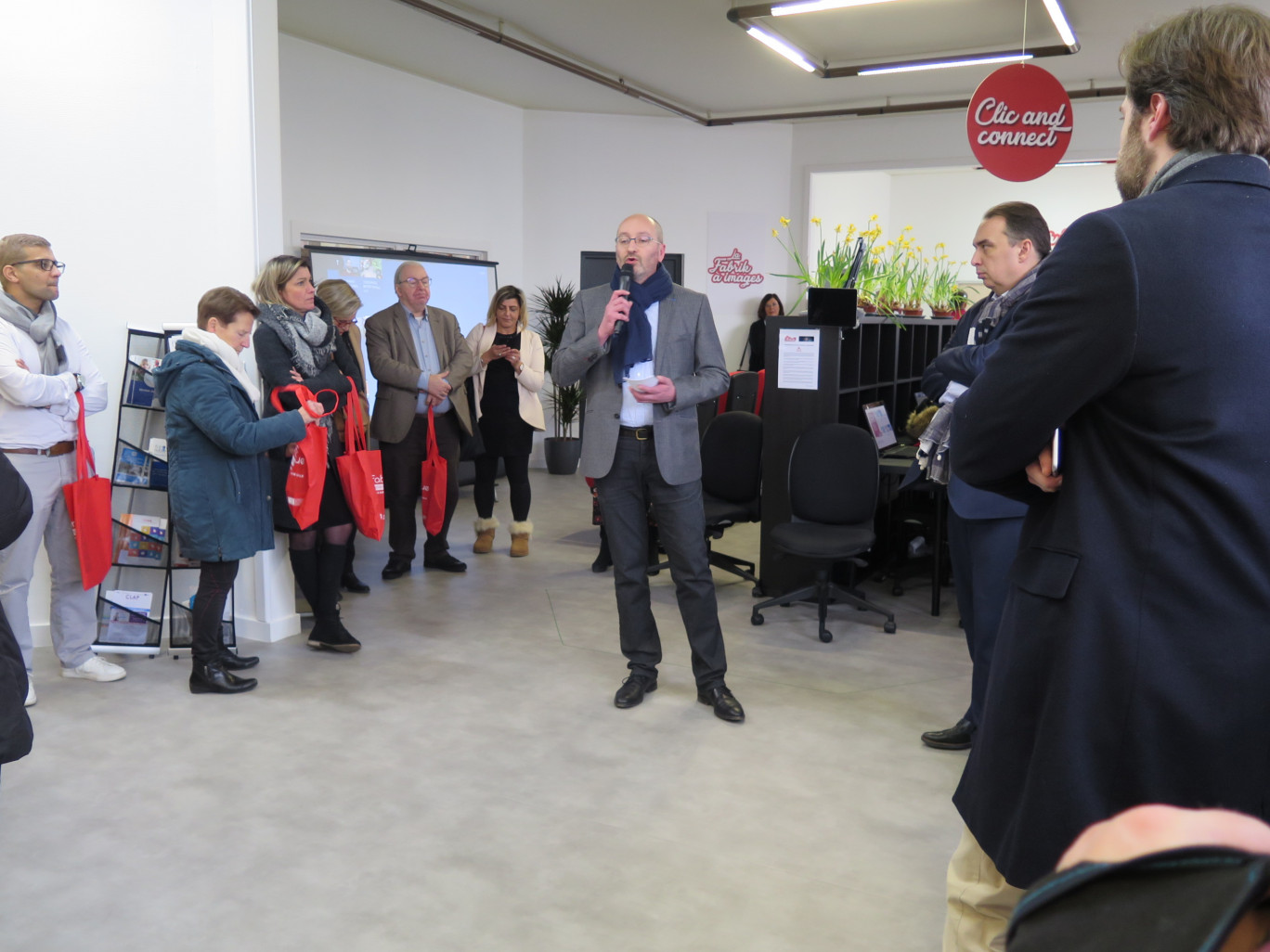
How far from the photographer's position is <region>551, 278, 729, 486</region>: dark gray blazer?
3.46m

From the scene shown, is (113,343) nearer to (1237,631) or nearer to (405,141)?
(1237,631)

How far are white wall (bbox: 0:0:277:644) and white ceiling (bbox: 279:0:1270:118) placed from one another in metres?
2.65

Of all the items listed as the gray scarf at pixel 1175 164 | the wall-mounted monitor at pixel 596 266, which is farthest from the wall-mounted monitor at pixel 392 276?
the gray scarf at pixel 1175 164

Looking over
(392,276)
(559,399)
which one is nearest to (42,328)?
(392,276)

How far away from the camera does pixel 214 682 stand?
12.3 feet

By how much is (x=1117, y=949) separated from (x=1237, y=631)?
0.95m

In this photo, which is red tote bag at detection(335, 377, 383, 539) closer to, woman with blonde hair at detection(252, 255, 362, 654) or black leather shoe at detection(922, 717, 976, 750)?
woman with blonde hair at detection(252, 255, 362, 654)

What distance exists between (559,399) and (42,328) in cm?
634

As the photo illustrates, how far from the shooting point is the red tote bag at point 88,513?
12.2ft

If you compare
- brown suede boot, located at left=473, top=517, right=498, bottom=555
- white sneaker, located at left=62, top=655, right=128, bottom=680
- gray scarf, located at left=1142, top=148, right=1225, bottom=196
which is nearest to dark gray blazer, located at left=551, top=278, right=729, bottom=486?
white sneaker, located at left=62, top=655, right=128, bottom=680

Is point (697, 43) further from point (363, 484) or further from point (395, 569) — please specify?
point (363, 484)

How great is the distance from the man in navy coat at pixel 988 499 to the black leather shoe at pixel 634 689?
116 centimetres

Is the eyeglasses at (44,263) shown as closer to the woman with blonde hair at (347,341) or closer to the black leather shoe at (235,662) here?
the woman with blonde hair at (347,341)

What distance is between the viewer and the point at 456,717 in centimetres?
356
